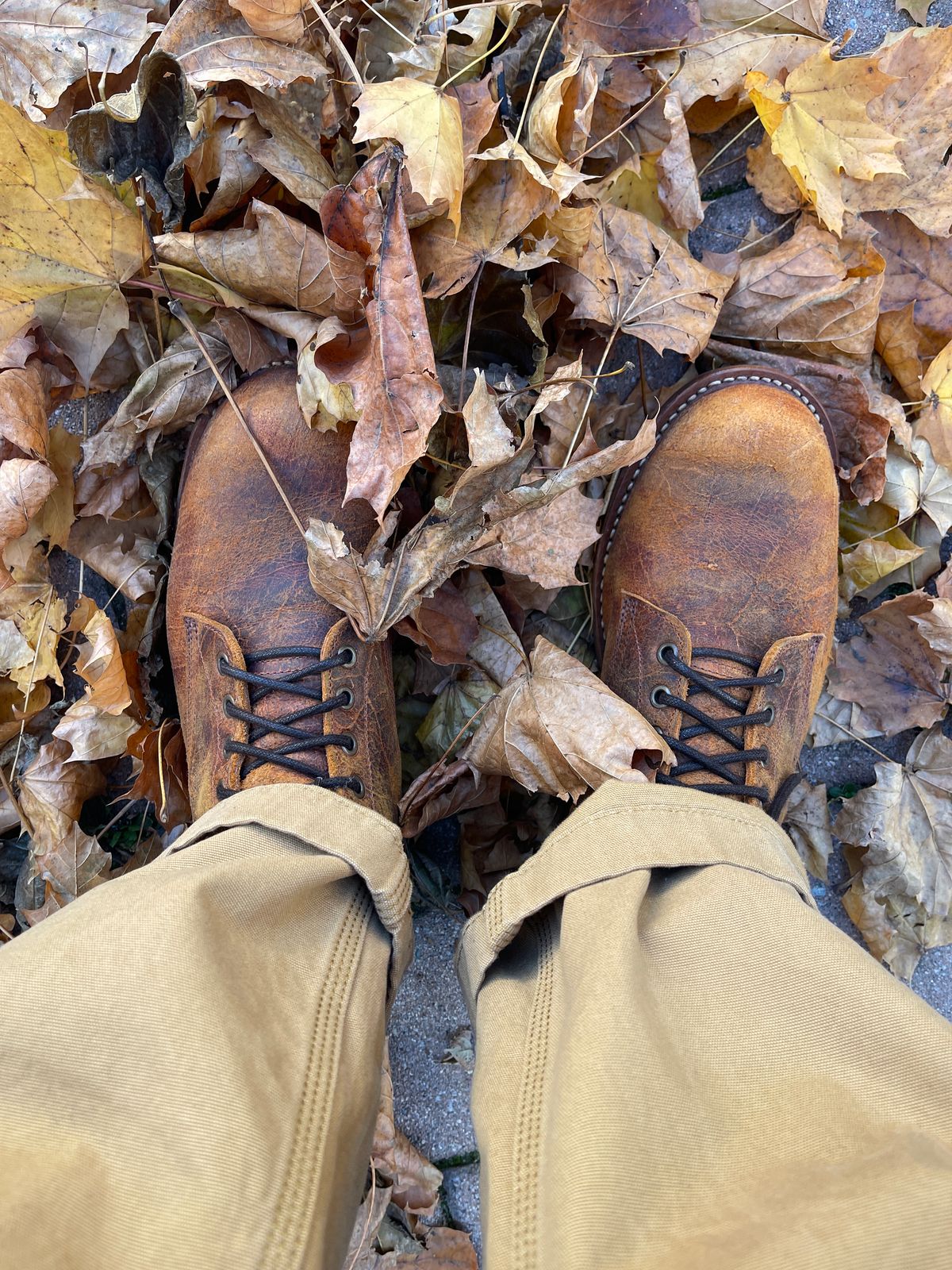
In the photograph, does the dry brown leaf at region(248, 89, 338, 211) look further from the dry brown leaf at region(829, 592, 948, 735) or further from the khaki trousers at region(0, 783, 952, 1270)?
the dry brown leaf at region(829, 592, 948, 735)

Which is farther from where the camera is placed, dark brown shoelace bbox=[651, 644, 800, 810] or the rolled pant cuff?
dark brown shoelace bbox=[651, 644, 800, 810]

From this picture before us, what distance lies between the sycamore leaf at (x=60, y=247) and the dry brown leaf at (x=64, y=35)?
147mm

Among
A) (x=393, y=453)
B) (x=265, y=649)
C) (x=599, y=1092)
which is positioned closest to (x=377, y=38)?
(x=393, y=453)

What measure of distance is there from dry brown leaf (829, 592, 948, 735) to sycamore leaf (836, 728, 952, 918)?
70mm

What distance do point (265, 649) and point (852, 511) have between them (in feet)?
3.42

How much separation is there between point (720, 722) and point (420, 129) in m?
0.89

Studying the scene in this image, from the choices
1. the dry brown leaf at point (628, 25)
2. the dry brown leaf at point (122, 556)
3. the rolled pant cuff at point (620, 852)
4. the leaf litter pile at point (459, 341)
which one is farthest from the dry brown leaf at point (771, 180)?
the dry brown leaf at point (122, 556)

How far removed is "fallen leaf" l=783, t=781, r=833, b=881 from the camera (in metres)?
1.50

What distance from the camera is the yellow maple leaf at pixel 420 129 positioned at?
96 centimetres

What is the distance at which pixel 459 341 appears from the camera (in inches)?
49.6

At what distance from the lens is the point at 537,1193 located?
706 millimetres

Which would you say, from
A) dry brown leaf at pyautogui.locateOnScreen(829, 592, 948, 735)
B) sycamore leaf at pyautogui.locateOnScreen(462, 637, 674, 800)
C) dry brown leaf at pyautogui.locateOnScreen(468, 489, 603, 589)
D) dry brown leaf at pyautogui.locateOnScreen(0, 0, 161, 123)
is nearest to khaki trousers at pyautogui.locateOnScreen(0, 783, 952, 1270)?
sycamore leaf at pyautogui.locateOnScreen(462, 637, 674, 800)

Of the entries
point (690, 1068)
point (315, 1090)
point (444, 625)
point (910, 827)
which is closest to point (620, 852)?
point (690, 1068)

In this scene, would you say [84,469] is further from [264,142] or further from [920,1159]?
[920,1159]
